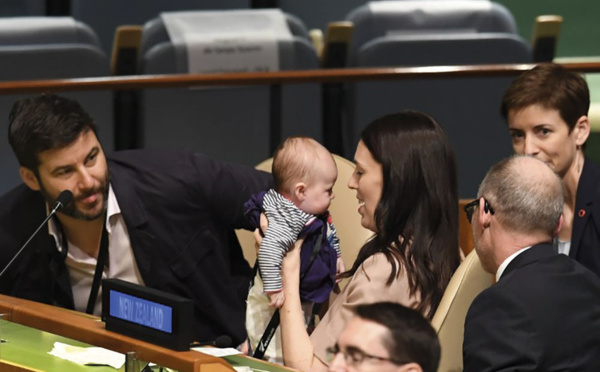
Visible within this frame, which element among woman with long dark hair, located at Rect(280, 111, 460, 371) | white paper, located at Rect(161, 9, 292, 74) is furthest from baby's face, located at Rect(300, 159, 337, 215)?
white paper, located at Rect(161, 9, 292, 74)

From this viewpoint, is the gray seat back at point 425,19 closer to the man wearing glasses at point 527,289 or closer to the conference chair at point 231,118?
the conference chair at point 231,118

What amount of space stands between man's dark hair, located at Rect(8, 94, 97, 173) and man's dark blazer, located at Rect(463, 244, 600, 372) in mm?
1322

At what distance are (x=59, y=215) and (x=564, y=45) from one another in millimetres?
3333

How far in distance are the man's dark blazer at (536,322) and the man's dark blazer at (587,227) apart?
2.21 ft

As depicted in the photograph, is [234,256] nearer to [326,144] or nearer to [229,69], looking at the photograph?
[326,144]

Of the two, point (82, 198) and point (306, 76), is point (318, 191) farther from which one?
point (306, 76)

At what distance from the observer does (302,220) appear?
2.78m

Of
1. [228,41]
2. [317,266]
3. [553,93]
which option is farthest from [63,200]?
[228,41]

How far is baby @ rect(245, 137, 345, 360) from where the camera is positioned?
2.74 m

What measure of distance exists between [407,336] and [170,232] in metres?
1.57

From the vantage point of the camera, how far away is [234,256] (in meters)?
3.18

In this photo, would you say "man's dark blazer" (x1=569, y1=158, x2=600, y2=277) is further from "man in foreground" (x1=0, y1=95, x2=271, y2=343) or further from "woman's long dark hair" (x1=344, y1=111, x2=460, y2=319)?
"man in foreground" (x1=0, y1=95, x2=271, y2=343)

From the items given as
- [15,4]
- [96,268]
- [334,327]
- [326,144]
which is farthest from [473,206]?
[15,4]

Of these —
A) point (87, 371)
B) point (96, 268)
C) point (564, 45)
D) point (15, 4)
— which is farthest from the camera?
point (564, 45)
